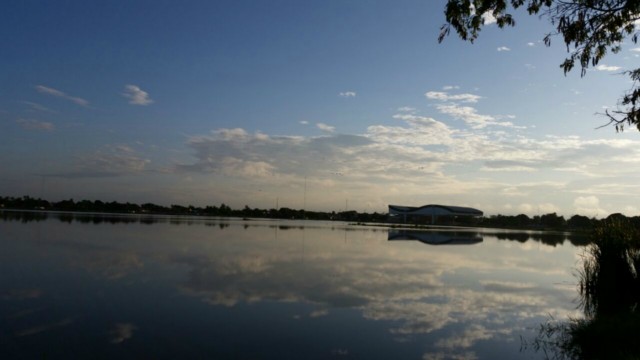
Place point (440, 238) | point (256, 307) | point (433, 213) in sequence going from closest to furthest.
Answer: point (256, 307) < point (440, 238) < point (433, 213)

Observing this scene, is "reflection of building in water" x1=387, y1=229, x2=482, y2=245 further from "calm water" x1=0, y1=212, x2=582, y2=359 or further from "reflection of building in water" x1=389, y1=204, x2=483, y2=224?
"reflection of building in water" x1=389, y1=204, x2=483, y2=224

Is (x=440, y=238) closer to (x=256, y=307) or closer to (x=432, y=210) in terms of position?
(x=256, y=307)

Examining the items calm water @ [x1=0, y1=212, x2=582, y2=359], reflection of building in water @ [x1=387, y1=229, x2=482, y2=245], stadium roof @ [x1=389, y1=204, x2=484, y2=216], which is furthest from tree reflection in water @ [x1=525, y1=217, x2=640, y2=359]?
stadium roof @ [x1=389, y1=204, x2=484, y2=216]

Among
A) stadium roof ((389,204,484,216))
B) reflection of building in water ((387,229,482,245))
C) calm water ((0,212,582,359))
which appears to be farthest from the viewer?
stadium roof ((389,204,484,216))

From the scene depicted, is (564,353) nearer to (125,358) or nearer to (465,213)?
(125,358)

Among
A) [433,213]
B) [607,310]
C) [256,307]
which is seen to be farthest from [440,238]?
[433,213]

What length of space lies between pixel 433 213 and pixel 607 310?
138 meters

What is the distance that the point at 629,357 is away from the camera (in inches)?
412

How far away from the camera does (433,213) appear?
507 ft

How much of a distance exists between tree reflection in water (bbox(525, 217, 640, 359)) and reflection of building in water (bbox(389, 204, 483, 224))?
13229cm

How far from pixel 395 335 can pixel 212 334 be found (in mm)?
4873

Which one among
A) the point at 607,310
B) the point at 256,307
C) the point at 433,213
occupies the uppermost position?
the point at 433,213

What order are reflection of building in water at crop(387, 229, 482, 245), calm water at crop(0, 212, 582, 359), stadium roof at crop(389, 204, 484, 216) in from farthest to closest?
stadium roof at crop(389, 204, 484, 216) < reflection of building in water at crop(387, 229, 482, 245) < calm water at crop(0, 212, 582, 359)

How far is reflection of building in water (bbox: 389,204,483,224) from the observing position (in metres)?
155
